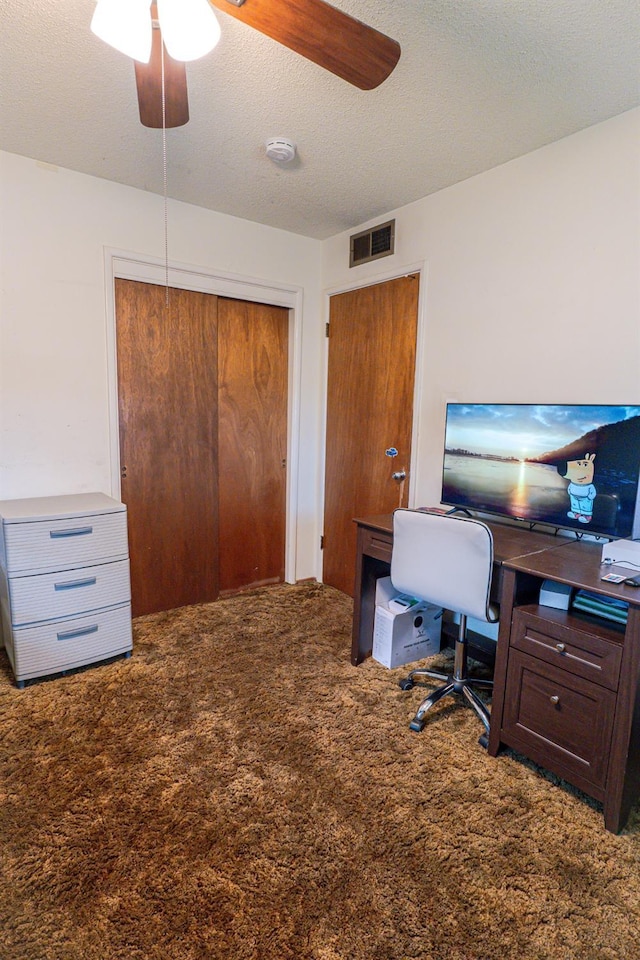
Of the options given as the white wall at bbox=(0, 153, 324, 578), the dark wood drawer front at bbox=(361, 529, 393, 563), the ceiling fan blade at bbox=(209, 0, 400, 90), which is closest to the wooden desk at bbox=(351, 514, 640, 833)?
the dark wood drawer front at bbox=(361, 529, 393, 563)

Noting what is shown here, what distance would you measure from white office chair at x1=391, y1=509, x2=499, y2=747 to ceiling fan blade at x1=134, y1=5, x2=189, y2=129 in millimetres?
1624

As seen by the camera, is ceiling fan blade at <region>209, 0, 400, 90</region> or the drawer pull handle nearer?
ceiling fan blade at <region>209, 0, 400, 90</region>

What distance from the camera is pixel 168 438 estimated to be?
2986mm

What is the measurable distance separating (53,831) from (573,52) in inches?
119

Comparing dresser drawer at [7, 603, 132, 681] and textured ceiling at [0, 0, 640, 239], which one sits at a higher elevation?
textured ceiling at [0, 0, 640, 239]

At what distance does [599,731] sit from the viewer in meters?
1.53

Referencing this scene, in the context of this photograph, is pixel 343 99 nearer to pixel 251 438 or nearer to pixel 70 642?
pixel 251 438

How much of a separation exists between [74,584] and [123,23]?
6.88 ft

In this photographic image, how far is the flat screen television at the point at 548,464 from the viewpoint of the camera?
5.99ft

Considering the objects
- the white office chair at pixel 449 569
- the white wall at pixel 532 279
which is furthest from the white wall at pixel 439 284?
the white office chair at pixel 449 569

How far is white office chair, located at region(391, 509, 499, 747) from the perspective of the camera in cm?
179

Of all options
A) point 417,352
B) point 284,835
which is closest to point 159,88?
point 417,352

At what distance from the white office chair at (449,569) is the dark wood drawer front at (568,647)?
14cm

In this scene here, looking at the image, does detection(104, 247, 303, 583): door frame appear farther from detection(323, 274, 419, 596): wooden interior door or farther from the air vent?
the air vent
